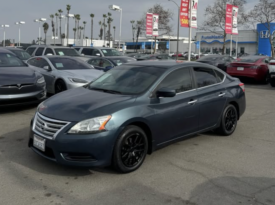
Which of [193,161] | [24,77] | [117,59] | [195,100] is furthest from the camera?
[117,59]

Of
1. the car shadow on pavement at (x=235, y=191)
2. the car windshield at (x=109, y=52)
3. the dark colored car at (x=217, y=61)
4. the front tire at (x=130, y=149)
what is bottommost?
the car shadow on pavement at (x=235, y=191)

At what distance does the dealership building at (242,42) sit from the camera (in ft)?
181

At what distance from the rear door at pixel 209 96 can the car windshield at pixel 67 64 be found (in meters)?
5.46

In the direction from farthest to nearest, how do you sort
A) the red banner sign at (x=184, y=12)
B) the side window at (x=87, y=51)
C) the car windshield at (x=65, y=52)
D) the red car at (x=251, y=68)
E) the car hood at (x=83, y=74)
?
the red banner sign at (x=184, y=12) < the side window at (x=87, y=51) < the car windshield at (x=65, y=52) < the red car at (x=251, y=68) < the car hood at (x=83, y=74)

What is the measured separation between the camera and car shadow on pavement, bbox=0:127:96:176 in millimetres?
4203

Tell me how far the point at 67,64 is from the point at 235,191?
7.62 m

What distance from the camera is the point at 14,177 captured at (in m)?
3.99

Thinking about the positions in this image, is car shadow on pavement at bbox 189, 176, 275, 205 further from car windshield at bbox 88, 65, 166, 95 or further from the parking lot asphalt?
car windshield at bbox 88, 65, 166, 95

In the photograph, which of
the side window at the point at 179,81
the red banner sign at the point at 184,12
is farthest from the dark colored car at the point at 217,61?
the side window at the point at 179,81

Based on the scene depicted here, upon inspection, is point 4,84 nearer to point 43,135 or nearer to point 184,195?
point 43,135

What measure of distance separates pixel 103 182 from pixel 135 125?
2.87ft

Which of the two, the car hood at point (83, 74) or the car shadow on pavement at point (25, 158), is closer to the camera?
the car shadow on pavement at point (25, 158)

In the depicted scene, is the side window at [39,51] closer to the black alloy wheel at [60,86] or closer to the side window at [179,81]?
the black alloy wheel at [60,86]

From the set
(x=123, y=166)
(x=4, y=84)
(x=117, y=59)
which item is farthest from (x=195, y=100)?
(x=117, y=59)
